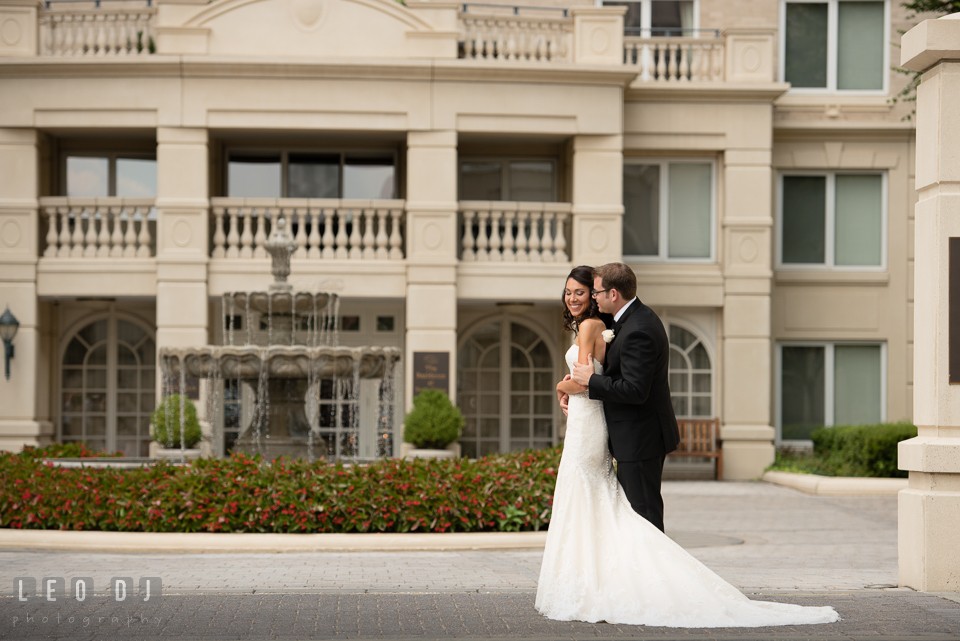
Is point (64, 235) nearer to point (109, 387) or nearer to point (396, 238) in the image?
point (109, 387)

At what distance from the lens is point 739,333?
18.6 metres

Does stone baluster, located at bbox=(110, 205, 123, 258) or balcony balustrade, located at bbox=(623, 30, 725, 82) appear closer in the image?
stone baluster, located at bbox=(110, 205, 123, 258)

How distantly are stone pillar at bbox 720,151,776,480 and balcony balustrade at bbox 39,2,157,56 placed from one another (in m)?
10.4

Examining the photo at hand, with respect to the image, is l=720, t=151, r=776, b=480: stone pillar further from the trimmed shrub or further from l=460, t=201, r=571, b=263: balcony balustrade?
the trimmed shrub

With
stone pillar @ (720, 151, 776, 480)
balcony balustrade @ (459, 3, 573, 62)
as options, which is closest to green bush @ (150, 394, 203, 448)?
balcony balustrade @ (459, 3, 573, 62)

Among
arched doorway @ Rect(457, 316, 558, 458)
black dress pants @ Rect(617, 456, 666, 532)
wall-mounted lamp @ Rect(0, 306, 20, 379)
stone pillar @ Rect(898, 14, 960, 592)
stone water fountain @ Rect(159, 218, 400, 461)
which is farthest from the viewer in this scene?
arched doorway @ Rect(457, 316, 558, 458)

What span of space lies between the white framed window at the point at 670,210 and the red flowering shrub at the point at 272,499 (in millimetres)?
9665

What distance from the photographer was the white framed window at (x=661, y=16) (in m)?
19.7

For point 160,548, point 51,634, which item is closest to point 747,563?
point 160,548

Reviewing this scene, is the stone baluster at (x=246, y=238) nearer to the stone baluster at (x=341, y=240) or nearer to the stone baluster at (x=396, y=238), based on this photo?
the stone baluster at (x=341, y=240)

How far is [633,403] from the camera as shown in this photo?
5.83m

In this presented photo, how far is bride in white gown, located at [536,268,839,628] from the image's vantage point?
575 cm

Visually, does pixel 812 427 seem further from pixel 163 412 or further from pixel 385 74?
pixel 163 412

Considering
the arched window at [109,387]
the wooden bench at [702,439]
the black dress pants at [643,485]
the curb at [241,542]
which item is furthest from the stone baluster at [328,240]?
the black dress pants at [643,485]
